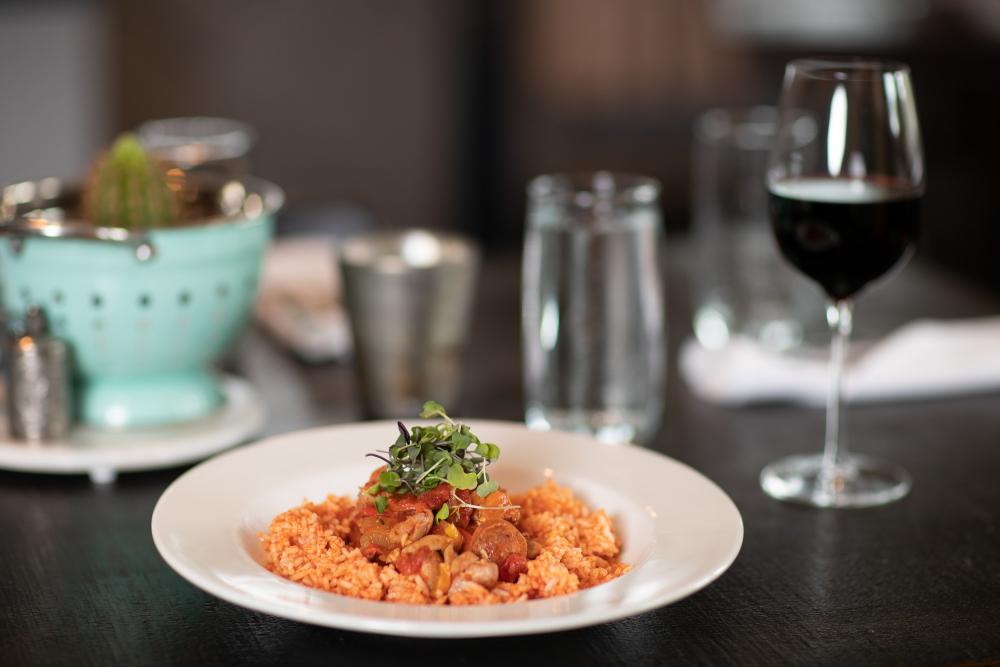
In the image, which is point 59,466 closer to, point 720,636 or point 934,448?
point 720,636

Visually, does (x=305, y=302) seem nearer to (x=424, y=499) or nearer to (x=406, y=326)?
(x=406, y=326)

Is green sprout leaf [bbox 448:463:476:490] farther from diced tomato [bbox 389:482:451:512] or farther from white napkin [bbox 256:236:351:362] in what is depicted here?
white napkin [bbox 256:236:351:362]

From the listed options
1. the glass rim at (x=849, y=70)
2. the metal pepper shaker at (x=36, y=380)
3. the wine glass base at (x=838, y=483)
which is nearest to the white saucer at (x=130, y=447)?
the metal pepper shaker at (x=36, y=380)

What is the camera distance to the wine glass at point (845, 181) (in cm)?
96

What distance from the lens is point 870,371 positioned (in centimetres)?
126

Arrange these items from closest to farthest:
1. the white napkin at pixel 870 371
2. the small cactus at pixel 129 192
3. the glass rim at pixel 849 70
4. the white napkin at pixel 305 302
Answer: the glass rim at pixel 849 70
the small cactus at pixel 129 192
the white napkin at pixel 870 371
the white napkin at pixel 305 302

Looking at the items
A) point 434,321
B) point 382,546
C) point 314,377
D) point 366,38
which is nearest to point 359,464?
point 382,546

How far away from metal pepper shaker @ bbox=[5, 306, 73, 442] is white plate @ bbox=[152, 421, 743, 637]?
22cm

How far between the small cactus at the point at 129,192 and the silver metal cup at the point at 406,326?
176 millimetres

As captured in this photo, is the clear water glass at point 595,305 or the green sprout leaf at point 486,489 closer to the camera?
the green sprout leaf at point 486,489

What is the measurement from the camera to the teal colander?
1031 millimetres

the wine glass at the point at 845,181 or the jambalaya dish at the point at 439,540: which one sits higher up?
the wine glass at the point at 845,181

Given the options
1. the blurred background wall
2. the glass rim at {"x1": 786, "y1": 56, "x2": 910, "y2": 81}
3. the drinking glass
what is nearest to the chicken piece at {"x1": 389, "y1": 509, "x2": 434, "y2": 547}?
the glass rim at {"x1": 786, "y1": 56, "x2": 910, "y2": 81}

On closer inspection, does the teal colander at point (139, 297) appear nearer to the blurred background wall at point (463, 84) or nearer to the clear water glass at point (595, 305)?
the clear water glass at point (595, 305)
